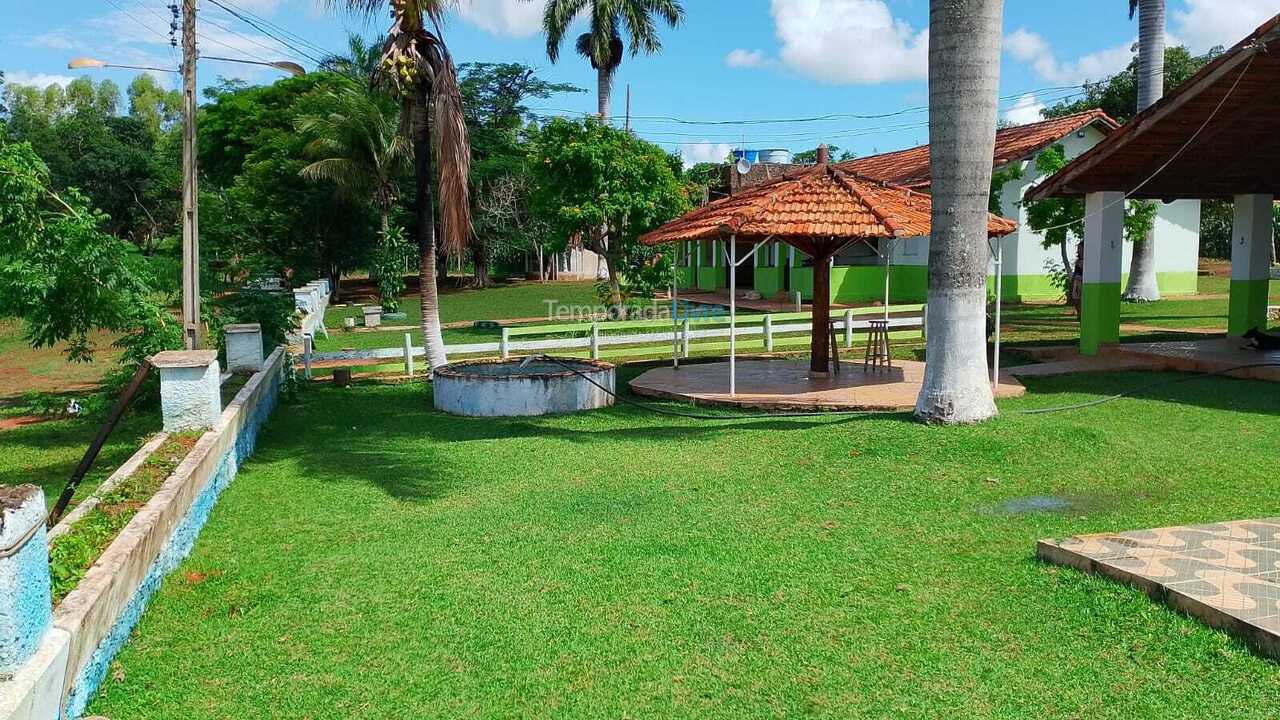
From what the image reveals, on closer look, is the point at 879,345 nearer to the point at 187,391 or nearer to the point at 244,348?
the point at 244,348

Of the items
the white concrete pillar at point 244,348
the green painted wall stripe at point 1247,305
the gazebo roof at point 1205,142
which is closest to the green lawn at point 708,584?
the white concrete pillar at point 244,348

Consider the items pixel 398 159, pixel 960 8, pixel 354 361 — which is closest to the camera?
pixel 960 8

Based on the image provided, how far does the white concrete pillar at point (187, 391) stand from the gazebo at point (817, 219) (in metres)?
5.79

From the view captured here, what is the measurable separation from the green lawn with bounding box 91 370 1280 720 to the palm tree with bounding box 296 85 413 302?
27890 mm

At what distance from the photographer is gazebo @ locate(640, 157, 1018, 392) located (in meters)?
12.1

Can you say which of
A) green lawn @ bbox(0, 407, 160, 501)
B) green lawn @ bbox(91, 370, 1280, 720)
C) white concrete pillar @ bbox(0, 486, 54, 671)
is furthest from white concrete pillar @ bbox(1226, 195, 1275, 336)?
white concrete pillar @ bbox(0, 486, 54, 671)

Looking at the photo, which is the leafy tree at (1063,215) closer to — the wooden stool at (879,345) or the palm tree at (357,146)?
the wooden stool at (879,345)

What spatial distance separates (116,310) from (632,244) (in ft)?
52.9

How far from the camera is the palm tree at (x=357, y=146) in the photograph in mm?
35562

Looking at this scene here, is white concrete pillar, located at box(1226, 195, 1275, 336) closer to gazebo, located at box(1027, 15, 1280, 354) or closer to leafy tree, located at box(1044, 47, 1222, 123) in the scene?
gazebo, located at box(1027, 15, 1280, 354)

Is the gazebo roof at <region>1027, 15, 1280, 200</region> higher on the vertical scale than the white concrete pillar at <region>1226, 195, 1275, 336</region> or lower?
higher

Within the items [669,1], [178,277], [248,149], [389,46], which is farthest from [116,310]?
[248,149]

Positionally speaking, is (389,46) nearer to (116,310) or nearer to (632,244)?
(116,310)

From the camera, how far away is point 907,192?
14.3 meters
